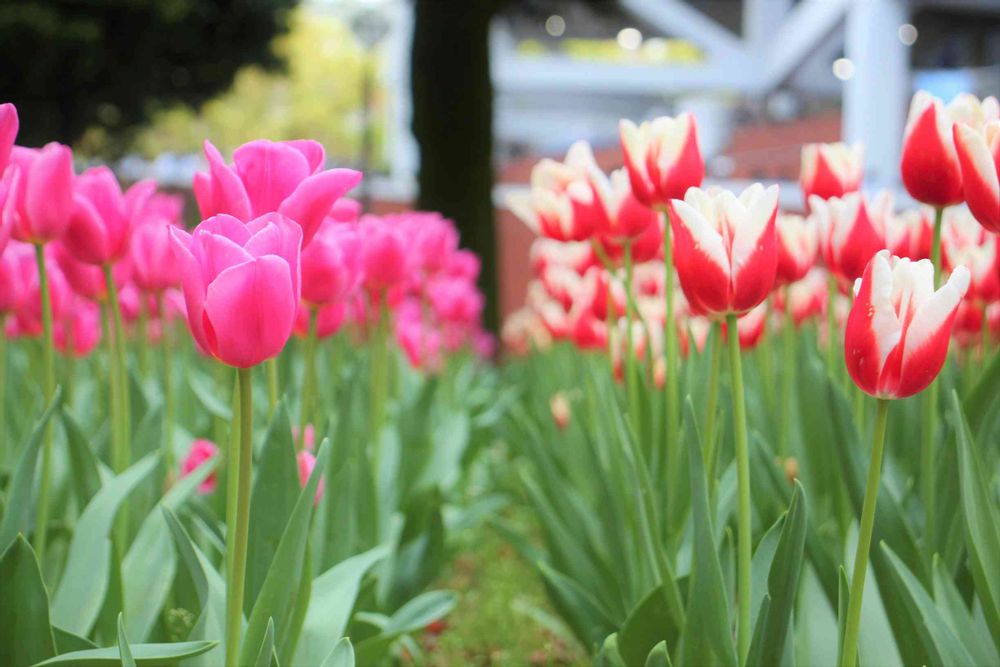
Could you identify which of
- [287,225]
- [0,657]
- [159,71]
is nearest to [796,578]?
[287,225]

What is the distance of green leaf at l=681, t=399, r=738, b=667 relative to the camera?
0.93 m

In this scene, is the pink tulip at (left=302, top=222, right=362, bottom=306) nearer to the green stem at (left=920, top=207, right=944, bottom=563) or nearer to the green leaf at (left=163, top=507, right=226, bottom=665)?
the green leaf at (left=163, top=507, right=226, bottom=665)

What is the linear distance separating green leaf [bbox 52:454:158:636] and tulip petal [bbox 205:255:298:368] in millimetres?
494

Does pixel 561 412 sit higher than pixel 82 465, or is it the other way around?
pixel 82 465

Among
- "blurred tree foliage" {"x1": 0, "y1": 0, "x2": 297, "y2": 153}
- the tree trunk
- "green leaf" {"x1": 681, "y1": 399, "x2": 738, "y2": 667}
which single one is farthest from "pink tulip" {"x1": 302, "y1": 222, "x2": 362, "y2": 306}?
"blurred tree foliage" {"x1": 0, "y1": 0, "x2": 297, "y2": 153}

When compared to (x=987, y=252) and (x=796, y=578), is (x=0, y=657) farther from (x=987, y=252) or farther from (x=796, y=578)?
(x=987, y=252)

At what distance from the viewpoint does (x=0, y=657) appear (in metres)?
1.01

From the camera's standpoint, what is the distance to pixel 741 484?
940 millimetres

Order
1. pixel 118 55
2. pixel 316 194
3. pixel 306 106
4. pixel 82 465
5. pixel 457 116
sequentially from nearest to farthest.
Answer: pixel 316 194 → pixel 82 465 → pixel 457 116 → pixel 118 55 → pixel 306 106

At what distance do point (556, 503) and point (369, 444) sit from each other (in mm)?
453

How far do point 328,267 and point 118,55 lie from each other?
12.1 m

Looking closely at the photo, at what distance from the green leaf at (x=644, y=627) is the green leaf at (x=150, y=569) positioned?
0.58m

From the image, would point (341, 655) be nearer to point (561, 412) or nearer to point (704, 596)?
point (704, 596)

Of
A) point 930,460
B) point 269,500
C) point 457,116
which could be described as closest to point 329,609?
point 269,500
